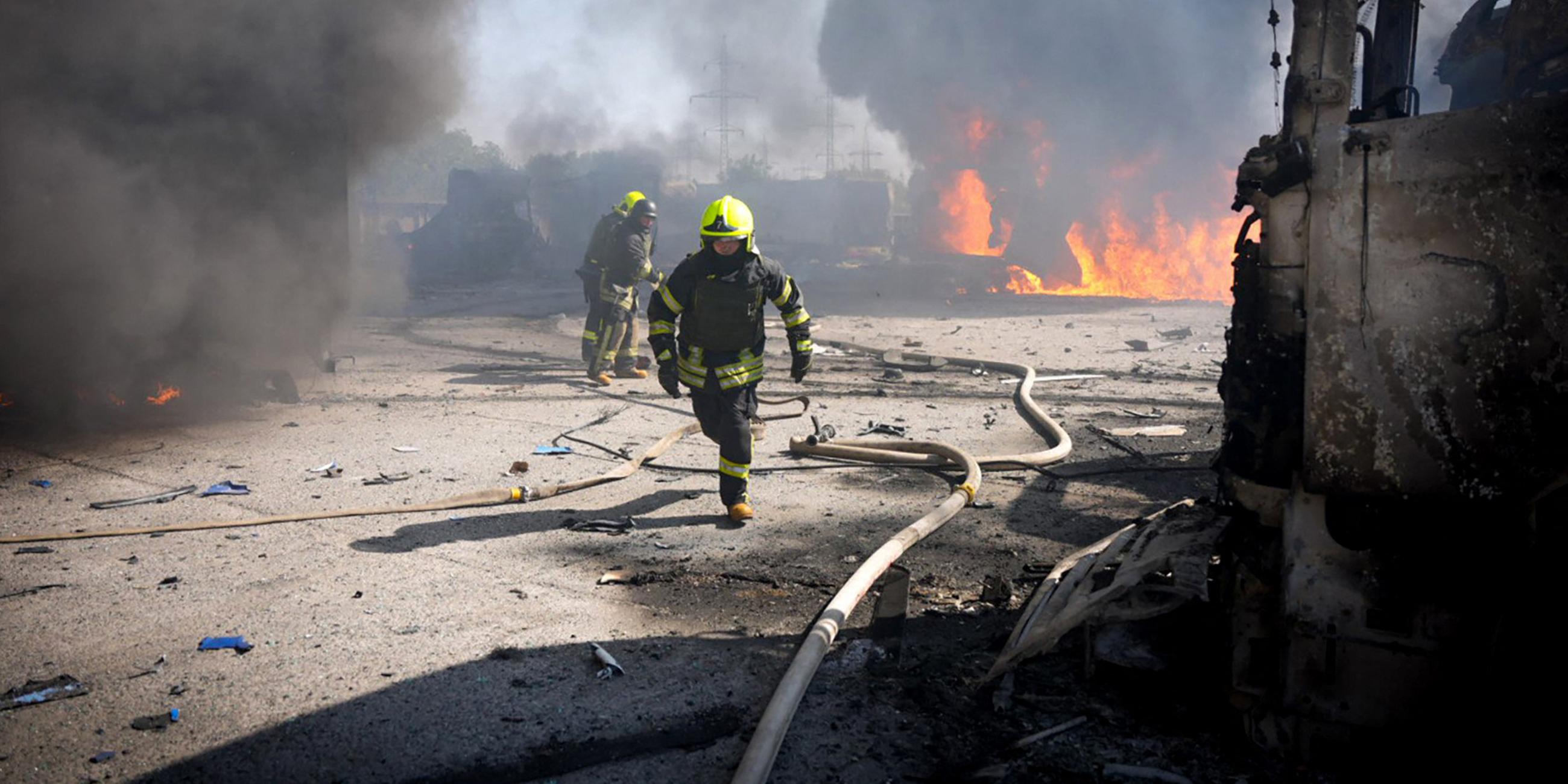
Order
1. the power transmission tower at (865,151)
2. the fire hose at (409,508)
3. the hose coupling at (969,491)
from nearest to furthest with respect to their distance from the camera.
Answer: the fire hose at (409,508) → the hose coupling at (969,491) → the power transmission tower at (865,151)

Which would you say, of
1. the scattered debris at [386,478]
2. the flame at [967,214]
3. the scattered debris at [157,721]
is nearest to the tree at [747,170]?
the flame at [967,214]

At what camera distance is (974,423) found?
8438 mm

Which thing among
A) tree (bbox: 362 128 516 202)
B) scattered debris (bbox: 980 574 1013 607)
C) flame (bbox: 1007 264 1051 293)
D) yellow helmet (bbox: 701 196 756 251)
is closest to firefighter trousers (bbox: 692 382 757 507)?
yellow helmet (bbox: 701 196 756 251)

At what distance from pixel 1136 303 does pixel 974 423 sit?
15.2 metres

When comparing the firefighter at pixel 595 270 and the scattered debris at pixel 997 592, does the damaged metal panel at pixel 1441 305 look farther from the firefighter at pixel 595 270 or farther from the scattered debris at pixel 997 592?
the firefighter at pixel 595 270

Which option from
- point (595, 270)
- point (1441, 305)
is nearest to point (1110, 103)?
point (595, 270)

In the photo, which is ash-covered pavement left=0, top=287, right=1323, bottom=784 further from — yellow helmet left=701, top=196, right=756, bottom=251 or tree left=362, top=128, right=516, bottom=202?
tree left=362, top=128, right=516, bottom=202

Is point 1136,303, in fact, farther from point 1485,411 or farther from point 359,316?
point 1485,411

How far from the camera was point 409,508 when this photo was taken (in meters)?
5.56

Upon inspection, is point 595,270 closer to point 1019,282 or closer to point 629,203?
point 629,203

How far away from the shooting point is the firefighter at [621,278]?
33.7ft

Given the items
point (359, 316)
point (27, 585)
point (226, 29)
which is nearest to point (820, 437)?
point (27, 585)

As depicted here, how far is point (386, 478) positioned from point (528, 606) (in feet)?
8.59

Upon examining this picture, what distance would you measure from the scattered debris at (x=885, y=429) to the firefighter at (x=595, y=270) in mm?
3540
